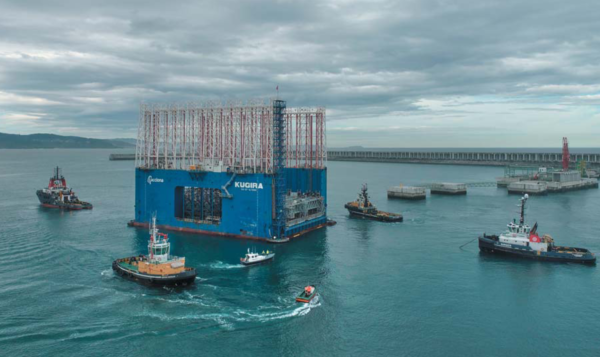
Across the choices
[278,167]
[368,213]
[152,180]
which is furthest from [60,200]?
[368,213]

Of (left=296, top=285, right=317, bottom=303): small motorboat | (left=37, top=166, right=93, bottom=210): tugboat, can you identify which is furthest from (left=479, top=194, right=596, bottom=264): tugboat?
(left=37, top=166, right=93, bottom=210): tugboat

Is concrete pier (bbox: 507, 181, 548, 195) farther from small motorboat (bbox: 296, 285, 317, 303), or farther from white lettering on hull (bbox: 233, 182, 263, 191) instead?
small motorboat (bbox: 296, 285, 317, 303)

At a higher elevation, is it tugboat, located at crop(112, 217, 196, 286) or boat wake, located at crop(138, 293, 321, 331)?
tugboat, located at crop(112, 217, 196, 286)

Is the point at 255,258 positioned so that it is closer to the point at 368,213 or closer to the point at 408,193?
the point at 368,213

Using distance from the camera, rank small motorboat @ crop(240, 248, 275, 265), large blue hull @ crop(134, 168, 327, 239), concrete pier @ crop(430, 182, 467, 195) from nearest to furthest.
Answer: small motorboat @ crop(240, 248, 275, 265) < large blue hull @ crop(134, 168, 327, 239) < concrete pier @ crop(430, 182, 467, 195)

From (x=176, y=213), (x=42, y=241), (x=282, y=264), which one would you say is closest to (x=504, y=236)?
(x=282, y=264)

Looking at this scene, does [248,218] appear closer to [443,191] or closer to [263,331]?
[263,331]

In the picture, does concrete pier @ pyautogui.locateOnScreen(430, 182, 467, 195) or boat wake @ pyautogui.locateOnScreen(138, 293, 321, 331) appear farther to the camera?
concrete pier @ pyautogui.locateOnScreen(430, 182, 467, 195)

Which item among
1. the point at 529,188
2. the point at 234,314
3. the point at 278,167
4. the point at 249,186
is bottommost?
the point at 234,314
